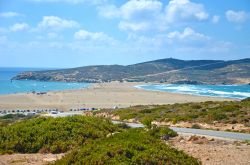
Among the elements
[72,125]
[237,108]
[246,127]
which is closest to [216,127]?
[246,127]

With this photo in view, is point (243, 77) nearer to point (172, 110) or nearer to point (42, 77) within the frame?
point (42, 77)

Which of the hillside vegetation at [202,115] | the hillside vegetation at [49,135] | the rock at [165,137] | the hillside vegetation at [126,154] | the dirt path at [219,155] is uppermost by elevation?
the hillside vegetation at [126,154]

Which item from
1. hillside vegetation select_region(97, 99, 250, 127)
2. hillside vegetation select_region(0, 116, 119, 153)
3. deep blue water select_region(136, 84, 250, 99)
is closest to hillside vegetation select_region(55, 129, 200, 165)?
hillside vegetation select_region(0, 116, 119, 153)

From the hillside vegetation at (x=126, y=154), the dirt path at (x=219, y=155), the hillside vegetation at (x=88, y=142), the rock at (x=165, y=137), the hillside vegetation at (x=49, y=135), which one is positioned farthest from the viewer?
the rock at (x=165, y=137)

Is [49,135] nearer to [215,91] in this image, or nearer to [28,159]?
[28,159]

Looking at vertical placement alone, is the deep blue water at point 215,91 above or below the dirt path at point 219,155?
below

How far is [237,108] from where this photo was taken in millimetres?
35188

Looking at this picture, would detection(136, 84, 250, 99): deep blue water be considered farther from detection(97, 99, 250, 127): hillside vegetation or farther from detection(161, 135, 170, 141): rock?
detection(161, 135, 170, 141): rock

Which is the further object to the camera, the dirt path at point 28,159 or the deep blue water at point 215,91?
the deep blue water at point 215,91

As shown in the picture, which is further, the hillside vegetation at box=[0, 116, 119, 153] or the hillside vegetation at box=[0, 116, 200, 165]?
the hillside vegetation at box=[0, 116, 119, 153]

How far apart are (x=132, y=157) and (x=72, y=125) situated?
8.13 m

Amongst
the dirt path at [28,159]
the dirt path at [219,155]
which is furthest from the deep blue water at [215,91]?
the dirt path at [28,159]

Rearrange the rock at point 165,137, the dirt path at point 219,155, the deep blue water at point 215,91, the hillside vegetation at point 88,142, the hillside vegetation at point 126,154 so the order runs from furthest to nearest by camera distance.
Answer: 1. the deep blue water at point 215,91
2. the rock at point 165,137
3. the dirt path at point 219,155
4. the hillside vegetation at point 88,142
5. the hillside vegetation at point 126,154

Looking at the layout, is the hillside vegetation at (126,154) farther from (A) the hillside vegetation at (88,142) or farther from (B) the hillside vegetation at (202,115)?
(B) the hillside vegetation at (202,115)
